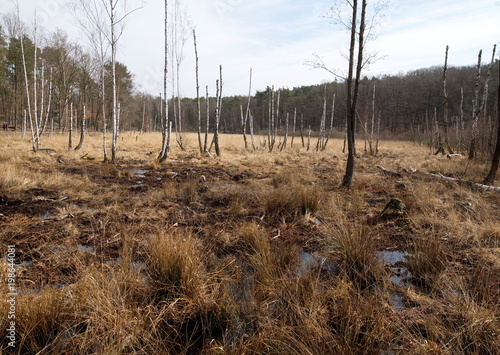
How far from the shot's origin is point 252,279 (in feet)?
9.38

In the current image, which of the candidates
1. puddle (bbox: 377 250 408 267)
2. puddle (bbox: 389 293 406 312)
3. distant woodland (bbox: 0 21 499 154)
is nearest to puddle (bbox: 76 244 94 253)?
puddle (bbox: 389 293 406 312)

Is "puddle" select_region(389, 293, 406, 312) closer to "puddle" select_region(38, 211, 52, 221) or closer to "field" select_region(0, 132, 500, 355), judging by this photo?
"field" select_region(0, 132, 500, 355)

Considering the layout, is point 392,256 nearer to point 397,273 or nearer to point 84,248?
point 397,273

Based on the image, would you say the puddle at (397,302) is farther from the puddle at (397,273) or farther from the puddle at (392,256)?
the puddle at (392,256)

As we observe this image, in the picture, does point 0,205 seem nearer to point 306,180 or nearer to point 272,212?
point 272,212

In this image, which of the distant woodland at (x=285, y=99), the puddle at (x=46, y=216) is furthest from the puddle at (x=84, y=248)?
the distant woodland at (x=285, y=99)

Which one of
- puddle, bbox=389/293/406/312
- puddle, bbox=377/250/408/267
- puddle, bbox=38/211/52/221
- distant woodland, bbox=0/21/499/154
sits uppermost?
distant woodland, bbox=0/21/499/154

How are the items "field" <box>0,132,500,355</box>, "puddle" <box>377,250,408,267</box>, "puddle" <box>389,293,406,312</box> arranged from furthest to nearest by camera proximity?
"puddle" <box>377,250,408,267</box> → "puddle" <box>389,293,406,312</box> → "field" <box>0,132,500,355</box>

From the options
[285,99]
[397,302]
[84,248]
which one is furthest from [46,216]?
[285,99]

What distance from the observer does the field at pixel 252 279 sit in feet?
6.43

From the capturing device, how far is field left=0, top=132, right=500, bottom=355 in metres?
1.96

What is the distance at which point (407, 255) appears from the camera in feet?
11.7

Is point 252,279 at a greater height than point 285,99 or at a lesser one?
lesser

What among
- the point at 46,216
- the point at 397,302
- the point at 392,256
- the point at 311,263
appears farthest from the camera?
the point at 46,216
